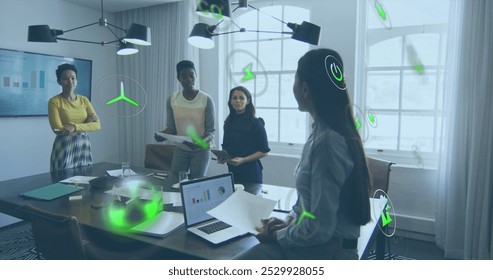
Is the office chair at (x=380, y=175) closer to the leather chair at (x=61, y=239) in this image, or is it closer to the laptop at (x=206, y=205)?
the laptop at (x=206, y=205)

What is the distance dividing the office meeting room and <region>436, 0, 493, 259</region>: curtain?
0.01 m

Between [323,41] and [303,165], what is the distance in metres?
2.49

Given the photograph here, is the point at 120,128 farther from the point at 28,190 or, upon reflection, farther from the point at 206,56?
the point at 28,190

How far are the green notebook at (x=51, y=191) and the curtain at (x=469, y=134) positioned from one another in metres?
2.74

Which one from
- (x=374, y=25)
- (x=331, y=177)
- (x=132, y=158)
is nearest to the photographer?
(x=331, y=177)

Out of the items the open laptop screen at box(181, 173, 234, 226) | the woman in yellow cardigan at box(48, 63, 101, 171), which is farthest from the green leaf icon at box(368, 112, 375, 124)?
the woman in yellow cardigan at box(48, 63, 101, 171)

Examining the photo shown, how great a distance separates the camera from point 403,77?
3.08 meters

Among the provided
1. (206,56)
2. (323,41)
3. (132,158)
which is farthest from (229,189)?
(132,158)

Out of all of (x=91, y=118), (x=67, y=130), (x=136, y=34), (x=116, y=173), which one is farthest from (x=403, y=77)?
(x=67, y=130)

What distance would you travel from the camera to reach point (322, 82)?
1.07m

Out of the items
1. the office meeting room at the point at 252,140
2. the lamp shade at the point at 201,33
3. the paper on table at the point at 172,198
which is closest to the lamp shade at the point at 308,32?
the office meeting room at the point at 252,140

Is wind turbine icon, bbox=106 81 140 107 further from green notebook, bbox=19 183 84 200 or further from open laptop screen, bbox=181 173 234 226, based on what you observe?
open laptop screen, bbox=181 173 234 226

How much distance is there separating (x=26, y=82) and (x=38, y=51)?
0.35 metres

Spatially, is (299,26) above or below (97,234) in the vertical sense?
above
